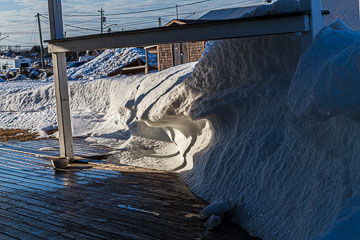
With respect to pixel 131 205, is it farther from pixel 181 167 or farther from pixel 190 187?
pixel 181 167

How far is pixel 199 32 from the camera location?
6102 millimetres

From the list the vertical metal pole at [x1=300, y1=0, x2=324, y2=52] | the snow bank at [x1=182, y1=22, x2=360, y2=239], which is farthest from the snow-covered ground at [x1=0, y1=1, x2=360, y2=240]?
the vertical metal pole at [x1=300, y1=0, x2=324, y2=52]

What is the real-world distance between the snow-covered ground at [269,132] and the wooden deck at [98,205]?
0.41 metres

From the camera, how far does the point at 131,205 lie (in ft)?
18.9

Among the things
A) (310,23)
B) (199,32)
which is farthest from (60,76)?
(310,23)

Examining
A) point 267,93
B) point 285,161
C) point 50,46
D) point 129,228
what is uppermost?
point 50,46

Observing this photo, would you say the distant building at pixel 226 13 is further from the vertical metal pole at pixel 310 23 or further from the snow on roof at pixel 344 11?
the vertical metal pole at pixel 310 23

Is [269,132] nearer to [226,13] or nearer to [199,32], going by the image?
[199,32]

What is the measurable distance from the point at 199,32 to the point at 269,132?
1647mm

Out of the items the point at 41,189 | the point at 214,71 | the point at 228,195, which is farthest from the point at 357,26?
the point at 41,189

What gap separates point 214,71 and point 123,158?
2.99m

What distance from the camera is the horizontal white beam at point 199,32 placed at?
531cm

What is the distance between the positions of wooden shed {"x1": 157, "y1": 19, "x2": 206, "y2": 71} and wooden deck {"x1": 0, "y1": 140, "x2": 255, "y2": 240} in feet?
A: 43.2

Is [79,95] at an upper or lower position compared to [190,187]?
upper
